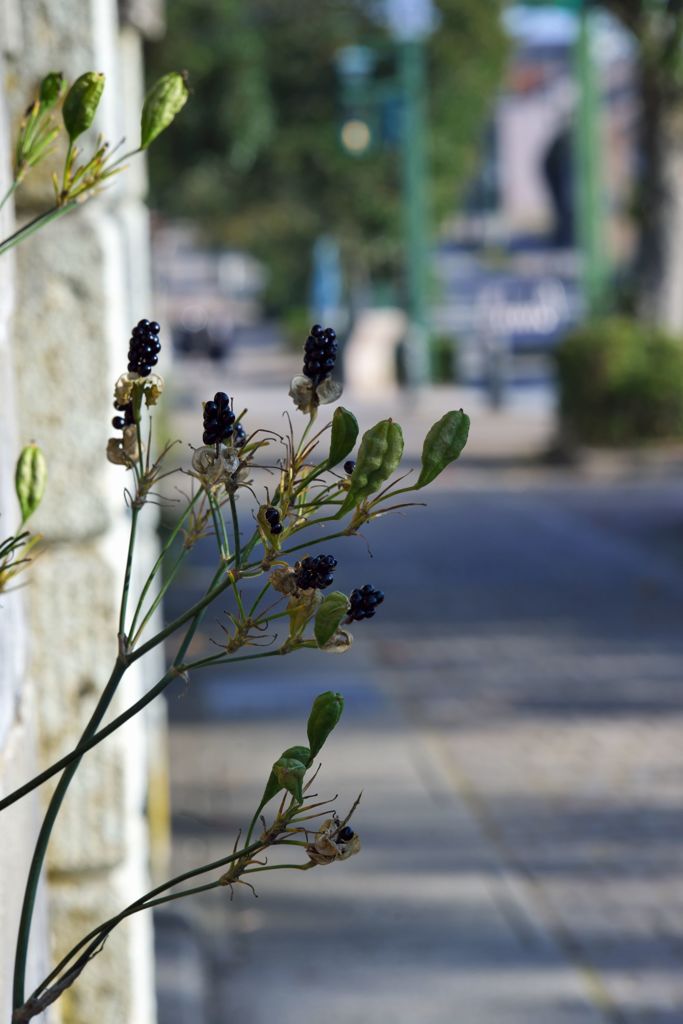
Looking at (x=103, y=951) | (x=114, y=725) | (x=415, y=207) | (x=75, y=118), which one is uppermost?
(x=415, y=207)

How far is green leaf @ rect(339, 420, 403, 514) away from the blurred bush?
51.2 feet

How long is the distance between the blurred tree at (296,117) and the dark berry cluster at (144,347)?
48.7 feet

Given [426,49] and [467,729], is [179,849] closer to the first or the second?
[467,729]

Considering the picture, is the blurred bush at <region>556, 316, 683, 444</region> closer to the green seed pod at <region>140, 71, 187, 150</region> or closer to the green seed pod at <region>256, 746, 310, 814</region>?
the green seed pod at <region>140, 71, 187, 150</region>

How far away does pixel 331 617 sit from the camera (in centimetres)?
120

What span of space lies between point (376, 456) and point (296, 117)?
25.8 meters

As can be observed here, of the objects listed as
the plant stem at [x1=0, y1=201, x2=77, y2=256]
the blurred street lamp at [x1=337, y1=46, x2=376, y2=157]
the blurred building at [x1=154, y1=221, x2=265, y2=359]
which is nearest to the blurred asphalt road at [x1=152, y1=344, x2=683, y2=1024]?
the plant stem at [x1=0, y1=201, x2=77, y2=256]

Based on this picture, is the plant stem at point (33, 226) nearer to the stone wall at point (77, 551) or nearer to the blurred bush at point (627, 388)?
the stone wall at point (77, 551)

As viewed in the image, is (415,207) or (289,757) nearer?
(289,757)

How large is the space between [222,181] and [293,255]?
2075 centimetres

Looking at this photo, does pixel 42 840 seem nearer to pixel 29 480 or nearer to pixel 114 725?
pixel 114 725

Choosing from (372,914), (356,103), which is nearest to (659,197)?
(356,103)

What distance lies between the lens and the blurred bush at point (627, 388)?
54.0ft

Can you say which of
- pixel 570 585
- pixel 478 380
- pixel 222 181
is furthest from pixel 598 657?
pixel 222 181
